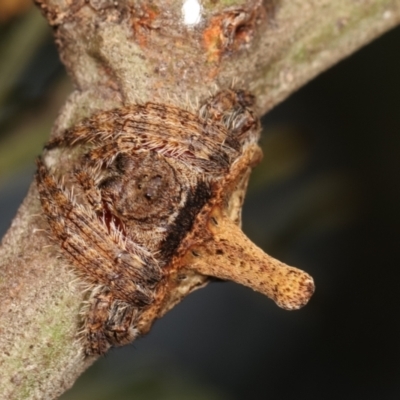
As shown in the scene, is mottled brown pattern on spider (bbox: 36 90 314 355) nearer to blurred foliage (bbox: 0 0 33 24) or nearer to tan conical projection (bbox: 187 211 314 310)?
tan conical projection (bbox: 187 211 314 310)

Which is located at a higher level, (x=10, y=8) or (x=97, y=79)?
(x=10, y=8)

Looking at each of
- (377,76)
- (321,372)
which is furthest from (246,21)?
(321,372)

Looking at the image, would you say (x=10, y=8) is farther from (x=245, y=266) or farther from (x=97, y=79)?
(x=245, y=266)

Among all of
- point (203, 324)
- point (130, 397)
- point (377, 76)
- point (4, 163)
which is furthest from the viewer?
point (203, 324)

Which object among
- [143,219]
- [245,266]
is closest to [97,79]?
[143,219]

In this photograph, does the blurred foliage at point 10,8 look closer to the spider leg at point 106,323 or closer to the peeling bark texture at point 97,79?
the peeling bark texture at point 97,79

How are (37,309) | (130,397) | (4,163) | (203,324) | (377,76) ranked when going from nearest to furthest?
(37,309) → (4,163) → (130,397) → (377,76) → (203,324)

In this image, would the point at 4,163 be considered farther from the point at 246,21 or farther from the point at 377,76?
the point at 377,76

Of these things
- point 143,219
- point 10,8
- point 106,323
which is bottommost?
point 106,323
